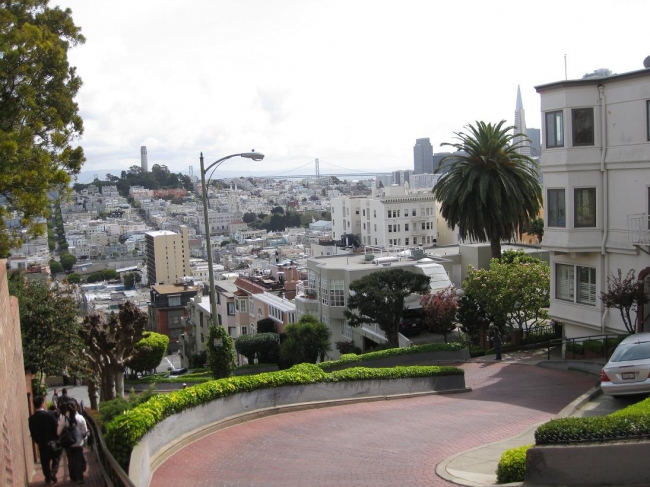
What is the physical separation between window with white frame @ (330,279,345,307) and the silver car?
25.5m

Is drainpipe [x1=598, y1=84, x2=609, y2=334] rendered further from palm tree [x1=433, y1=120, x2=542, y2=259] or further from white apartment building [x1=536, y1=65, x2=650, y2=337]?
palm tree [x1=433, y1=120, x2=542, y2=259]

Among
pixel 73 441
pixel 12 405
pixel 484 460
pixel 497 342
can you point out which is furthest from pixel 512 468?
pixel 497 342

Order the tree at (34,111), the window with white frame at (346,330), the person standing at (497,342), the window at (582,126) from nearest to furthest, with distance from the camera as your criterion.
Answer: the tree at (34,111), the window at (582,126), the person standing at (497,342), the window with white frame at (346,330)

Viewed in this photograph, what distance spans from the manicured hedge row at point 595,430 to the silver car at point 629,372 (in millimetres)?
4645

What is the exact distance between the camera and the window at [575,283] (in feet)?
82.0

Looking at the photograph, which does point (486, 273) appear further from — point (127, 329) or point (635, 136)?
point (127, 329)

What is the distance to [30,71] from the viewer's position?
17875mm

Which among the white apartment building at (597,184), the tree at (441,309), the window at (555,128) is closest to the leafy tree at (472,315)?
the tree at (441,309)

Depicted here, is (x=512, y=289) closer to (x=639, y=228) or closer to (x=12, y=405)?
(x=639, y=228)

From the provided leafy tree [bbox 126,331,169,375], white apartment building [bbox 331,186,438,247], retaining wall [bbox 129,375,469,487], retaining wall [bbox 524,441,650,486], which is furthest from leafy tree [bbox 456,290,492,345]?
white apartment building [bbox 331,186,438,247]

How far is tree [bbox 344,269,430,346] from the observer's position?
32534 mm

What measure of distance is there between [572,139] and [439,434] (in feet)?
41.0

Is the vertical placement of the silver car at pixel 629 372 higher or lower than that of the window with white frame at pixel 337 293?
higher

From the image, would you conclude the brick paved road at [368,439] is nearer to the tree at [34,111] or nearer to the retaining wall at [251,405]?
the retaining wall at [251,405]
